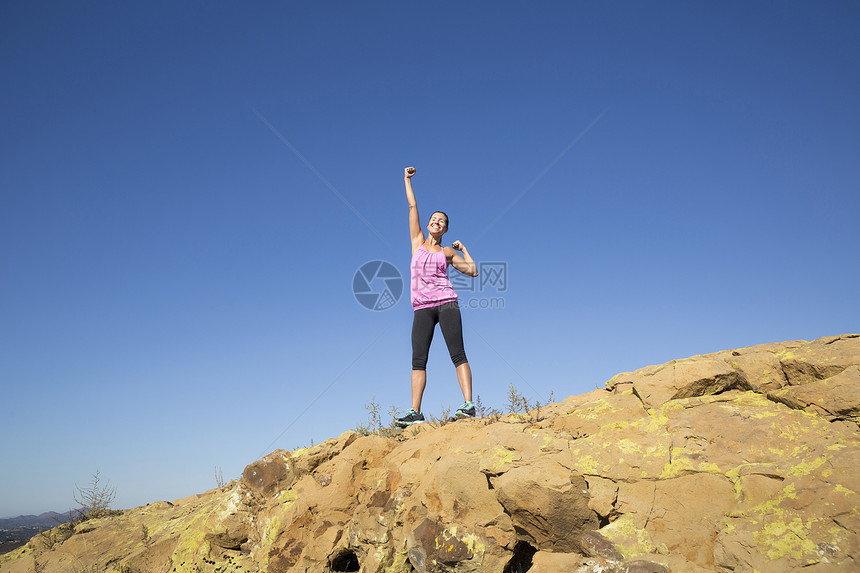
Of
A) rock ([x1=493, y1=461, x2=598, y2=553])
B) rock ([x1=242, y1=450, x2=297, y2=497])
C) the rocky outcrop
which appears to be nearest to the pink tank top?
the rocky outcrop

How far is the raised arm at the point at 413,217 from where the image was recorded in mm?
7348

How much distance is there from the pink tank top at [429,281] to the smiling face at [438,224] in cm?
35

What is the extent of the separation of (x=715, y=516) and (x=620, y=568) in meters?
0.88

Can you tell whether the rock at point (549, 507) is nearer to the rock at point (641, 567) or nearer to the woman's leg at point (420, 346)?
the rock at point (641, 567)

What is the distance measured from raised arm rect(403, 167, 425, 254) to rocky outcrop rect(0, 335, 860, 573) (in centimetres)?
277

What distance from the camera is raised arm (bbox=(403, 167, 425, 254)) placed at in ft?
24.1

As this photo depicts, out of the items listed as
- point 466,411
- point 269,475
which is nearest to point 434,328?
point 466,411

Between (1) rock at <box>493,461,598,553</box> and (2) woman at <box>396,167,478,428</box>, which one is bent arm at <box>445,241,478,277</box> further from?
(1) rock at <box>493,461,598,553</box>

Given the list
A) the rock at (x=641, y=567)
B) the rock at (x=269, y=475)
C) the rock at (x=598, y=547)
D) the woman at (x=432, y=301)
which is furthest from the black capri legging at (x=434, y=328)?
the rock at (x=641, y=567)

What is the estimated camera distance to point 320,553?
17.3 feet

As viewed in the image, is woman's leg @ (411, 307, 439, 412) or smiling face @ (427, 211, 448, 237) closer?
woman's leg @ (411, 307, 439, 412)

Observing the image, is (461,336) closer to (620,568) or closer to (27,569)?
(620,568)

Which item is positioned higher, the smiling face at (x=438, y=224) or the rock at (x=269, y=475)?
the smiling face at (x=438, y=224)

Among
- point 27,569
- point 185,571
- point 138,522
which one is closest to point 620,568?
point 185,571
